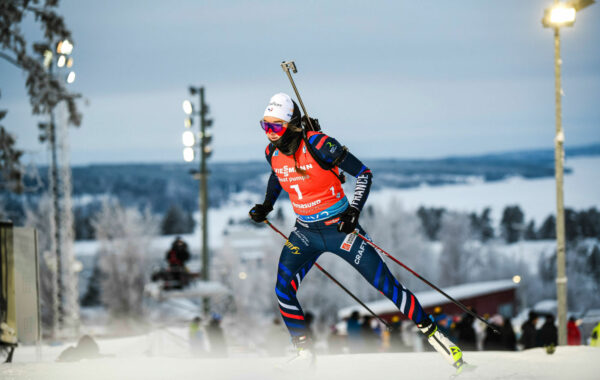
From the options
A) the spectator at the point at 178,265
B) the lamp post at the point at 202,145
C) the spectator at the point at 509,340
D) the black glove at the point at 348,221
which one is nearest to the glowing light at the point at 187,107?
the lamp post at the point at 202,145

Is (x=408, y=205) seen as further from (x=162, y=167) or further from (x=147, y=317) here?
(x=162, y=167)

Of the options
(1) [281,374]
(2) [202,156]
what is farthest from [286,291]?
(2) [202,156]

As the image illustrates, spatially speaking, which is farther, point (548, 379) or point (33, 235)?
point (33, 235)

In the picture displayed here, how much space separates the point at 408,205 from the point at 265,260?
566 inches

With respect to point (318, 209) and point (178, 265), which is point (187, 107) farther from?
point (318, 209)

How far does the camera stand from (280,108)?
200 inches

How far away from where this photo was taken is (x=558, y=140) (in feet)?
35.3

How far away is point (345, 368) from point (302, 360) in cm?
45

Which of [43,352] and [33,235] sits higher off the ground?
[33,235]

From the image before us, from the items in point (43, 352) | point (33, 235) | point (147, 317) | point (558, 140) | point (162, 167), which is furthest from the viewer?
point (162, 167)

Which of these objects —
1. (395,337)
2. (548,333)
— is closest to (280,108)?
(395,337)

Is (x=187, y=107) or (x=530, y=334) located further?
(x=187, y=107)

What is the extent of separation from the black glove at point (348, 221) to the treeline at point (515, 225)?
50.5m

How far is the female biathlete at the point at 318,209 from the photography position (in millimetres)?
4988
